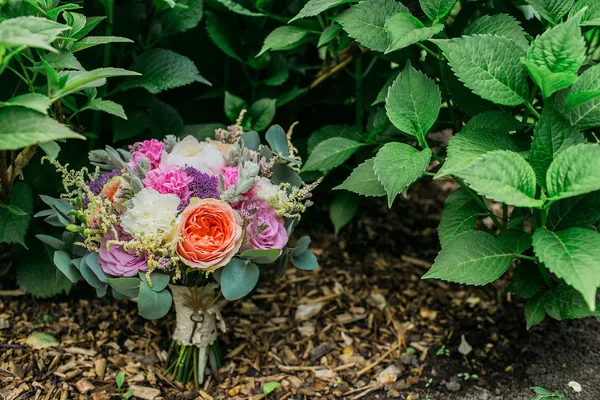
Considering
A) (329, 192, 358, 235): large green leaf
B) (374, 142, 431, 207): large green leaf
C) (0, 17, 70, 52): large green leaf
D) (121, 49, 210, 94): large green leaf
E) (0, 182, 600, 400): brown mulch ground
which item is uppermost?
(0, 17, 70, 52): large green leaf

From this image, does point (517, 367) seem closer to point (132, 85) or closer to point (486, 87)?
point (486, 87)

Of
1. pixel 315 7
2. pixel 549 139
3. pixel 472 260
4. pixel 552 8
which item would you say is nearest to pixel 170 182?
pixel 315 7

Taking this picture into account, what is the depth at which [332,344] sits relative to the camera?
1829mm

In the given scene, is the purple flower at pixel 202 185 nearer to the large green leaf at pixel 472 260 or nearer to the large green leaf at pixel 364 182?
the large green leaf at pixel 364 182

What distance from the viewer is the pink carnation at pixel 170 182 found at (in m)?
1.38

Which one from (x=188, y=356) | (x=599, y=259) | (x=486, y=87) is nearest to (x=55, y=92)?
(x=188, y=356)

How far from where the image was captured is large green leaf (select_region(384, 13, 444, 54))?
1346 millimetres

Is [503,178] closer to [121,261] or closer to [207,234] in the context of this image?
[207,234]

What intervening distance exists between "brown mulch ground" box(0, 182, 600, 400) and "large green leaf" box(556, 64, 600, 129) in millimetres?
658

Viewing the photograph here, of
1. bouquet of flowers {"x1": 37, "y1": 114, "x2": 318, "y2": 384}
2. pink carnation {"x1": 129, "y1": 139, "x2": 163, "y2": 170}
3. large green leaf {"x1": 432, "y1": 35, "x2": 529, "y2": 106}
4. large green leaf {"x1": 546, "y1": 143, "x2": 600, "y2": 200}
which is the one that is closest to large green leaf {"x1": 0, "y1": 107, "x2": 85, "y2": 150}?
bouquet of flowers {"x1": 37, "y1": 114, "x2": 318, "y2": 384}

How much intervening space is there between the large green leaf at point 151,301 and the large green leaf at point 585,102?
3.07 ft

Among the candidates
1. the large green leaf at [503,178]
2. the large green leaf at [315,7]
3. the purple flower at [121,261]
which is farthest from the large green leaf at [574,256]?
the purple flower at [121,261]

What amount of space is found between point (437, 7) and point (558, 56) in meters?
0.33

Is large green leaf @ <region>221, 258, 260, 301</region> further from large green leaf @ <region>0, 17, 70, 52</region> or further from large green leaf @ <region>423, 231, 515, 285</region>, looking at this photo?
large green leaf @ <region>0, 17, 70, 52</region>
